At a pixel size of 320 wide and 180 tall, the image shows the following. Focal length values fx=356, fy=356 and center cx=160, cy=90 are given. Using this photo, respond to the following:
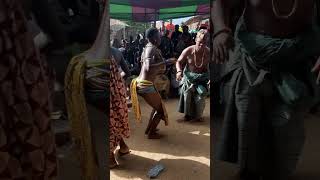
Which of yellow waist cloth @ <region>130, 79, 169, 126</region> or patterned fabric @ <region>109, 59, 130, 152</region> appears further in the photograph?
yellow waist cloth @ <region>130, 79, 169, 126</region>

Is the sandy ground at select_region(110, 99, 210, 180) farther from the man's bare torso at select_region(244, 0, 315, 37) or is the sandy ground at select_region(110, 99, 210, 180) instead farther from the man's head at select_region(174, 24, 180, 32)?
the man's bare torso at select_region(244, 0, 315, 37)

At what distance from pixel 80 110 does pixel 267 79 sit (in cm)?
86

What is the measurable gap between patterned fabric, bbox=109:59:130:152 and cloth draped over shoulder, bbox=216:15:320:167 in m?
1.05

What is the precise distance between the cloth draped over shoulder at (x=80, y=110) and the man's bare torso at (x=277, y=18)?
0.70 m

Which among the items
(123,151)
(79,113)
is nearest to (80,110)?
(79,113)

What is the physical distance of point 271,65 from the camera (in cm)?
162

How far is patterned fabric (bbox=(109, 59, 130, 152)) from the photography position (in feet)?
8.40

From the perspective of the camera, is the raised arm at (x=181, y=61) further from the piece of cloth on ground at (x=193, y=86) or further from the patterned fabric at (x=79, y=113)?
the patterned fabric at (x=79, y=113)

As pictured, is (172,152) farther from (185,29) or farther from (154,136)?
(185,29)

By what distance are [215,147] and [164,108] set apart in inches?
56.1

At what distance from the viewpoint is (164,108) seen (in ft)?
10.3

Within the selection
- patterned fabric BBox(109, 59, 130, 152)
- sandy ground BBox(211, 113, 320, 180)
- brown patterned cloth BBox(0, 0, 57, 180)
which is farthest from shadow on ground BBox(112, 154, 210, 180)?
brown patterned cloth BBox(0, 0, 57, 180)

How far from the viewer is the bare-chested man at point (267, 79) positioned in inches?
62.6

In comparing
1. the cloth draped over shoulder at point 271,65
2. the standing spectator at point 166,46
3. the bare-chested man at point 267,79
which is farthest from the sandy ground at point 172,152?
the cloth draped over shoulder at point 271,65
